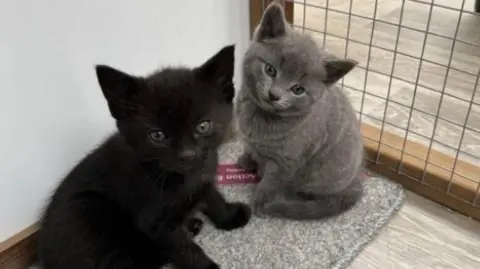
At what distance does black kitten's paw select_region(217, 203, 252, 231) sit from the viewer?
3.86 ft

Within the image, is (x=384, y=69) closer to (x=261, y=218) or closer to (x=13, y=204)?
(x=261, y=218)

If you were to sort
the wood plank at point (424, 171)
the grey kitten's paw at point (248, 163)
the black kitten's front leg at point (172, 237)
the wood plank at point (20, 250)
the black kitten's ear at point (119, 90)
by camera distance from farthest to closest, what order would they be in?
the grey kitten's paw at point (248, 163) < the wood plank at point (424, 171) < the wood plank at point (20, 250) < the black kitten's front leg at point (172, 237) < the black kitten's ear at point (119, 90)

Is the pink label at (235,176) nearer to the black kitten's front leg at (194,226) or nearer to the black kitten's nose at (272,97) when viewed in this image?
the black kitten's front leg at (194,226)

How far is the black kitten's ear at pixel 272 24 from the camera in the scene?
1.01 m

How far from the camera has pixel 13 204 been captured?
1.09 metres

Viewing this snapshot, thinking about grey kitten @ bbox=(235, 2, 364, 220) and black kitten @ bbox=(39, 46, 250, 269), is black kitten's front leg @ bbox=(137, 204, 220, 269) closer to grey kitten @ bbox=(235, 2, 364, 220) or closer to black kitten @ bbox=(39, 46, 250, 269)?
black kitten @ bbox=(39, 46, 250, 269)

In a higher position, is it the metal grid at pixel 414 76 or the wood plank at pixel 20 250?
the metal grid at pixel 414 76

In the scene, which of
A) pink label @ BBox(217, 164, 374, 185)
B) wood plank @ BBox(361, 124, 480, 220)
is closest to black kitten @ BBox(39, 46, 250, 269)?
pink label @ BBox(217, 164, 374, 185)

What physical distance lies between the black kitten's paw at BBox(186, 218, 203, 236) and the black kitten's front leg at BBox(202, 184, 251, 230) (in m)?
0.03

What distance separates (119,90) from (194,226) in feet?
1.56

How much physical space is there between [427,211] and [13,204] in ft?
3.27

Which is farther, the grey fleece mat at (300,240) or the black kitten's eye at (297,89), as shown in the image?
the grey fleece mat at (300,240)

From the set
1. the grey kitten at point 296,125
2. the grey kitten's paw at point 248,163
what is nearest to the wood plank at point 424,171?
the grey kitten at point 296,125

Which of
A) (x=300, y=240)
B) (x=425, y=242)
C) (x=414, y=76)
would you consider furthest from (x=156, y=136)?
(x=414, y=76)
